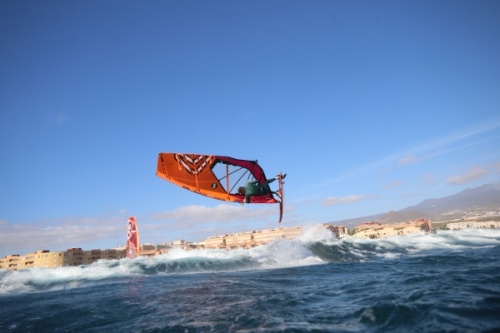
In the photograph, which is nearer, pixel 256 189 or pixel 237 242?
pixel 256 189

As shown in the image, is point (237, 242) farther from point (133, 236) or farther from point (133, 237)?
point (133, 236)

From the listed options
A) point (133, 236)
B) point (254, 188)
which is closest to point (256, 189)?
point (254, 188)

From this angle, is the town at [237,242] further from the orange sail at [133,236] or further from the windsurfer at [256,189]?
the windsurfer at [256,189]

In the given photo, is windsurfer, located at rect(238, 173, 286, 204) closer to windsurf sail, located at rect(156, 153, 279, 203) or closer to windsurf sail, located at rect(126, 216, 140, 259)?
windsurf sail, located at rect(156, 153, 279, 203)

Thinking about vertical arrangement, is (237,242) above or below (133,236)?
below

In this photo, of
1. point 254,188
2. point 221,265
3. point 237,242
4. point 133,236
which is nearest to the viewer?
point 254,188

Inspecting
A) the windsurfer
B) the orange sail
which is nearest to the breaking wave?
the windsurfer

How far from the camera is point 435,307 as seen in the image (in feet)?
19.9

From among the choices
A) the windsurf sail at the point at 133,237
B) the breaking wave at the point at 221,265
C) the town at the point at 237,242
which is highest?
the windsurf sail at the point at 133,237

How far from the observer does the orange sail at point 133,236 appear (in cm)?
6545

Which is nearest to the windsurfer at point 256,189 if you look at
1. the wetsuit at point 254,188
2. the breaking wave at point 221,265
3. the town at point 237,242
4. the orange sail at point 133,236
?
the wetsuit at point 254,188

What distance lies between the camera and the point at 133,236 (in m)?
65.8

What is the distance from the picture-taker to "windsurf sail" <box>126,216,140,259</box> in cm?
6550

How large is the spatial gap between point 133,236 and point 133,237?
286 mm
